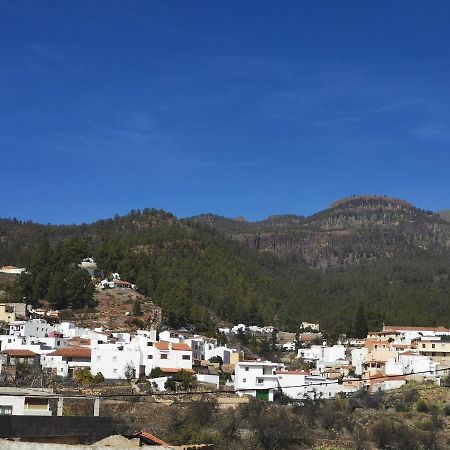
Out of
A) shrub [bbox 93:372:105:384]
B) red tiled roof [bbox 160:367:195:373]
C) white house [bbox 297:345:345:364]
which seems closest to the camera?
shrub [bbox 93:372:105:384]

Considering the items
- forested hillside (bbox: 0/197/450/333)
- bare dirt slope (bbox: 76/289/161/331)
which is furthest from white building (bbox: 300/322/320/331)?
bare dirt slope (bbox: 76/289/161/331)

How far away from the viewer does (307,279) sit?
156 m

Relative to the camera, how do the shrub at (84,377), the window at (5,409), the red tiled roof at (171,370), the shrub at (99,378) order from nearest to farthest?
the window at (5,409)
the shrub at (84,377)
the shrub at (99,378)
the red tiled roof at (171,370)

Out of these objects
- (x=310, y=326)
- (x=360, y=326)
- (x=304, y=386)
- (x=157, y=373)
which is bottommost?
(x=304, y=386)

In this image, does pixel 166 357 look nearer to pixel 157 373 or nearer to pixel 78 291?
pixel 157 373

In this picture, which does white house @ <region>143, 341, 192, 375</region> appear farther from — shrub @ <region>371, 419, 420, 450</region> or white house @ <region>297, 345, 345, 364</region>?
white house @ <region>297, 345, 345, 364</region>

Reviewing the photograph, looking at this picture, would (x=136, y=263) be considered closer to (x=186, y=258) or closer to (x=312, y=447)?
(x=186, y=258)

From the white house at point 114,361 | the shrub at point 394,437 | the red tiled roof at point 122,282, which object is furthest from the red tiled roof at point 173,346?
the red tiled roof at point 122,282

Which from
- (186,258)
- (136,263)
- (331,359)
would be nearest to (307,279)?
(186,258)

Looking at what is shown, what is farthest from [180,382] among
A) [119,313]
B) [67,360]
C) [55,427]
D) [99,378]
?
[55,427]

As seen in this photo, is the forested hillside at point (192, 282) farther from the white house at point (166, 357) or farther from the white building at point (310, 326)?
the white house at point (166, 357)

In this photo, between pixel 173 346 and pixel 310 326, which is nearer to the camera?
pixel 173 346

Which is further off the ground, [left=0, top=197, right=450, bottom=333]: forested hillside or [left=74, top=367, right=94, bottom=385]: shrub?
[left=0, top=197, right=450, bottom=333]: forested hillside

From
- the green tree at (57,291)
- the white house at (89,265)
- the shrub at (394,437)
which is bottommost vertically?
the shrub at (394,437)
